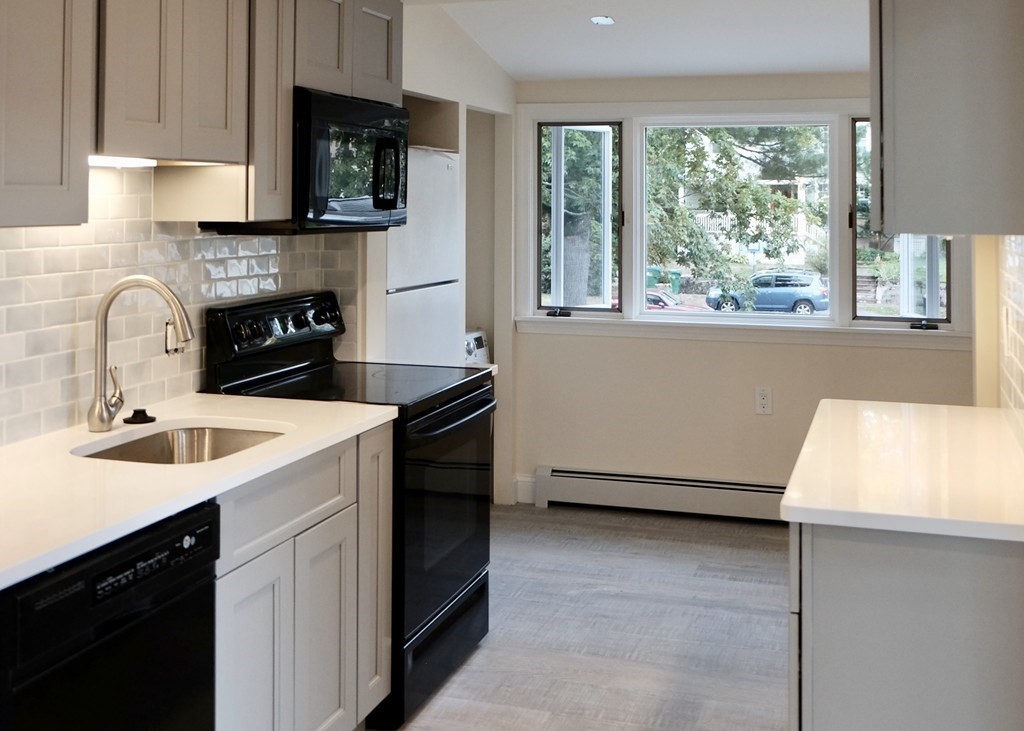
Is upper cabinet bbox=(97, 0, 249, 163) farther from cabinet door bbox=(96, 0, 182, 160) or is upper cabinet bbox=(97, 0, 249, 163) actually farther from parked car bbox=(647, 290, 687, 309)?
parked car bbox=(647, 290, 687, 309)

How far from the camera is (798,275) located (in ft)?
16.4

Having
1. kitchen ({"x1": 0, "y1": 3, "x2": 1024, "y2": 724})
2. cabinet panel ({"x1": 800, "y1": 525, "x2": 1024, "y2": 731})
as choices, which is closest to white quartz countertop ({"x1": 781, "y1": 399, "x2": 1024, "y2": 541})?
cabinet panel ({"x1": 800, "y1": 525, "x2": 1024, "y2": 731})

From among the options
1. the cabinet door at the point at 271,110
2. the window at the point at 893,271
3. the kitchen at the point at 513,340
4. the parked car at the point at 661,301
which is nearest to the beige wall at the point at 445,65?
the kitchen at the point at 513,340

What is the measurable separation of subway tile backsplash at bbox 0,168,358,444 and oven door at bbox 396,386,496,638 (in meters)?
0.70

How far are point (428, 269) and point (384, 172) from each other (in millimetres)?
921

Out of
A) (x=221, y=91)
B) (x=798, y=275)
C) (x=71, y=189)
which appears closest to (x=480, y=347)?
(x=798, y=275)

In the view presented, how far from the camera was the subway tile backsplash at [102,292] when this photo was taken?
2.44 m

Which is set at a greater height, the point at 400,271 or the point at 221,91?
the point at 221,91

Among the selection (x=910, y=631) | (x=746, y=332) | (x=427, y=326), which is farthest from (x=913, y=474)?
(x=746, y=332)

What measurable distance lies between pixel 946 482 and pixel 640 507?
3092mm

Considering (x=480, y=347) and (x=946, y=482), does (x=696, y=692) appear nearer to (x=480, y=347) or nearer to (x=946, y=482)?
(x=946, y=482)

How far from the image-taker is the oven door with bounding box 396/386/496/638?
119 inches

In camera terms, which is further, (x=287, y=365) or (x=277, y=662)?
(x=287, y=365)

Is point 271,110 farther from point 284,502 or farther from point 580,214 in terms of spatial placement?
point 580,214
